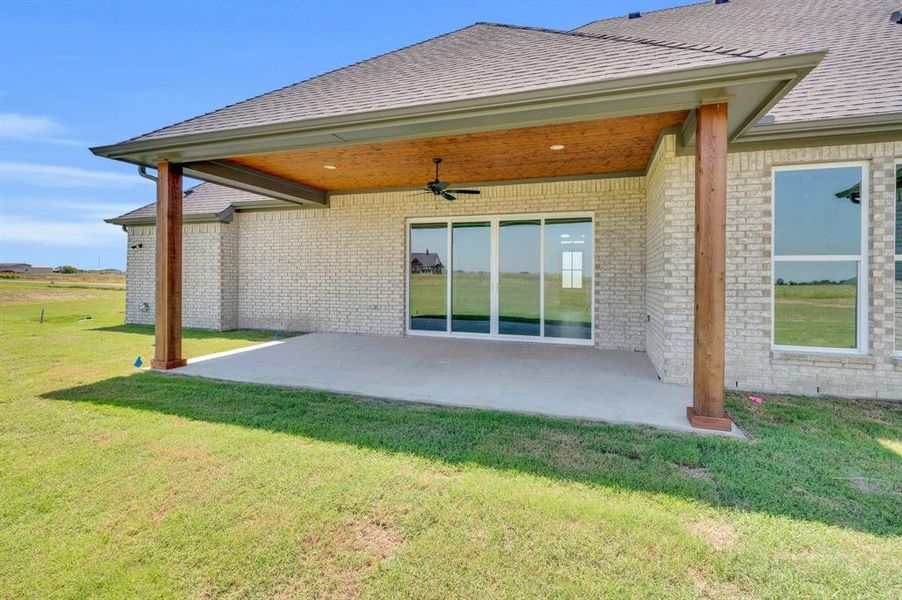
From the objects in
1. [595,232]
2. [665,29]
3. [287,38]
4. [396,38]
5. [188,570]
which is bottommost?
[188,570]

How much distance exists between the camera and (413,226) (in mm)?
9578

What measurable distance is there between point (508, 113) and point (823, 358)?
4.66 metres

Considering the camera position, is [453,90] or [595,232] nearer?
[453,90]

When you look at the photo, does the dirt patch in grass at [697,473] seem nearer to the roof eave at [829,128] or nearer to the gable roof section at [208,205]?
the roof eave at [829,128]

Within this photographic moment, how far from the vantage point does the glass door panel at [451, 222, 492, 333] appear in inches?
355

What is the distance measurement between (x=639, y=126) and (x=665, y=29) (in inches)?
176

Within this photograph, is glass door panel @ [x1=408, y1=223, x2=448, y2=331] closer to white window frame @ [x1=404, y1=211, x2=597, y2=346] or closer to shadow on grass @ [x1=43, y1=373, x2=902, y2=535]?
white window frame @ [x1=404, y1=211, x2=597, y2=346]

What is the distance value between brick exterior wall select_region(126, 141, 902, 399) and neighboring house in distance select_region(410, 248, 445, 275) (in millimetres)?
254

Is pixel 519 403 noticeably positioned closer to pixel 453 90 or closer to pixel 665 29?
pixel 453 90

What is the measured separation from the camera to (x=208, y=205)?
11094 mm

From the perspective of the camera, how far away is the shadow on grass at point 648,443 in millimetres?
2779

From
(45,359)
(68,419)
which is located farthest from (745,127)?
(45,359)

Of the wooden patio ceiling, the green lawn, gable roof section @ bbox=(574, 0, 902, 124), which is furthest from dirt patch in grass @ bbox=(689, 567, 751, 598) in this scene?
the wooden patio ceiling

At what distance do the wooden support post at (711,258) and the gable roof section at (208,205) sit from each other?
348 inches
